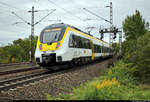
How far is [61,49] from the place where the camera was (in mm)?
10758

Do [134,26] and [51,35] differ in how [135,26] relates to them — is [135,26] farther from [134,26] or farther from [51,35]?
[51,35]

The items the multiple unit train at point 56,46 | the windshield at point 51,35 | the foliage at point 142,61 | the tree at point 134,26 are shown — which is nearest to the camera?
the foliage at point 142,61

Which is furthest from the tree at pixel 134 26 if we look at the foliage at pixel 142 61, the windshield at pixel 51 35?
the windshield at pixel 51 35

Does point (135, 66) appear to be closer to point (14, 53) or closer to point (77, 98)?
point (77, 98)

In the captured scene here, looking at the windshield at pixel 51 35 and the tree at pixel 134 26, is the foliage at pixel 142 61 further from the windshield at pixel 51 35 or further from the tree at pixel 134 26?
the tree at pixel 134 26

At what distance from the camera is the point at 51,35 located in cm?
1164

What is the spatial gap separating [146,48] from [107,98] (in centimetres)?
565

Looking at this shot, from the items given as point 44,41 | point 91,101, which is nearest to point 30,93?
point 91,101

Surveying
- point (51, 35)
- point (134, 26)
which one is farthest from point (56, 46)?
point (134, 26)

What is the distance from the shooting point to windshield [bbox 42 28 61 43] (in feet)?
37.3

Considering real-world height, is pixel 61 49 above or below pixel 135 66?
above

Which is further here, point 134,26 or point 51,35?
point 134,26

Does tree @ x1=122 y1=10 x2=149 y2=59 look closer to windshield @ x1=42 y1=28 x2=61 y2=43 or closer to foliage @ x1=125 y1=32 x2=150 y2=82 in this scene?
foliage @ x1=125 y1=32 x2=150 y2=82

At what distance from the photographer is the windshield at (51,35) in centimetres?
1136
